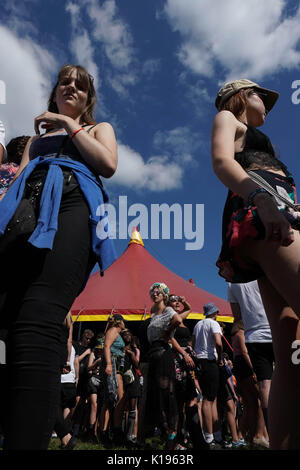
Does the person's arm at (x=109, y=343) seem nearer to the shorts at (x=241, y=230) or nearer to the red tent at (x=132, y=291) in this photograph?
the shorts at (x=241, y=230)

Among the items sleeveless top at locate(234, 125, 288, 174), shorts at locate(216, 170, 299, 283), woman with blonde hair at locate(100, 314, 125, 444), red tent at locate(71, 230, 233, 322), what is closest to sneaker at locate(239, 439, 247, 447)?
woman with blonde hair at locate(100, 314, 125, 444)

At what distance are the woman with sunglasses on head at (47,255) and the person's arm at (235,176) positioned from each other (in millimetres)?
371

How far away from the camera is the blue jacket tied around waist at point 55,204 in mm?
1140

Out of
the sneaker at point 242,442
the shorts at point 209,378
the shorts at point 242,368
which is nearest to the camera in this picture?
the shorts at point 242,368

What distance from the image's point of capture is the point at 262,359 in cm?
314

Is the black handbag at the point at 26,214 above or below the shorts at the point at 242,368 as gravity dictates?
above

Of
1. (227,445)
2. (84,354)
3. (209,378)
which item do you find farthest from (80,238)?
(84,354)

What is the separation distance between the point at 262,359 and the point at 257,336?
18 centimetres

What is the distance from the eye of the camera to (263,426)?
11.6 feet

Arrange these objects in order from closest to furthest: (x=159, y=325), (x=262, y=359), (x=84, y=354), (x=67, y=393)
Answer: (x=262, y=359) < (x=159, y=325) < (x=67, y=393) < (x=84, y=354)

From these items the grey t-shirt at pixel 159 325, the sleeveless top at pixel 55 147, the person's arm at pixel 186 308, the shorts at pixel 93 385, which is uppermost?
Result: the sleeveless top at pixel 55 147

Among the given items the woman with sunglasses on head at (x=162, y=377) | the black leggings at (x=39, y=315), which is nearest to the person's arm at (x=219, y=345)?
the woman with sunglasses on head at (x=162, y=377)

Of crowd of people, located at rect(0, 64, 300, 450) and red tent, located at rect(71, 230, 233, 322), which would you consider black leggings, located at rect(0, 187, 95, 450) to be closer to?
crowd of people, located at rect(0, 64, 300, 450)

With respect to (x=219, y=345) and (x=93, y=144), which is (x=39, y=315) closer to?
(x=93, y=144)
